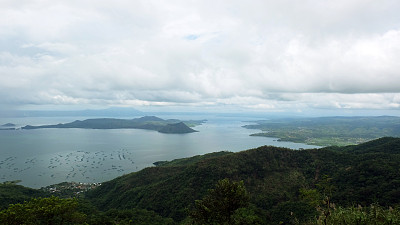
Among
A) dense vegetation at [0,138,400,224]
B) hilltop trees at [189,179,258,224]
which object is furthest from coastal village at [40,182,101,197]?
hilltop trees at [189,179,258,224]

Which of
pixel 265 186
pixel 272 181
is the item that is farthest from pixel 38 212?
pixel 272 181

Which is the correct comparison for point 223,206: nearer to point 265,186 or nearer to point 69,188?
point 265,186

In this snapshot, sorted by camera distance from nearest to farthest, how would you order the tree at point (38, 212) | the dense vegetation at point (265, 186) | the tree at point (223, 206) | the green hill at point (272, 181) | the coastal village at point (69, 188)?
the tree at point (223, 206)
the tree at point (38, 212)
the dense vegetation at point (265, 186)
the green hill at point (272, 181)
the coastal village at point (69, 188)

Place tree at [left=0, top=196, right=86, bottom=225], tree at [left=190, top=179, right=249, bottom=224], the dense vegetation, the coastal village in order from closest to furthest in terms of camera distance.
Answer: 1. tree at [left=190, top=179, right=249, bottom=224]
2. tree at [left=0, top=196, right=86, bottom=225]
3. the dense vegetation
4. the coastal village

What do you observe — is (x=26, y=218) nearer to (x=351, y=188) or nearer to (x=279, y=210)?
(x=279, y=210)

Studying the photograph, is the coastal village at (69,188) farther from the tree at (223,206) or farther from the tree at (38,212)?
the tree at (223,206)

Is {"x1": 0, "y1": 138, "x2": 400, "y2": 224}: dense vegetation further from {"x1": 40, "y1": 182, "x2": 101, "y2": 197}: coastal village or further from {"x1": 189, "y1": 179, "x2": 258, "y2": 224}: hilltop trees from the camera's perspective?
{"x1": 189, "y1": 179, "x2": 258, "y2": 224}: hilltop trees

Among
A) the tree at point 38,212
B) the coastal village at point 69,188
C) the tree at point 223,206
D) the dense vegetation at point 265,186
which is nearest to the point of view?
the tree at point 223,206

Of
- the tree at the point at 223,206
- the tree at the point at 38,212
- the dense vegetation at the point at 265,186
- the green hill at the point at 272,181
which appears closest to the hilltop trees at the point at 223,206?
the tree at the point at 223,206
